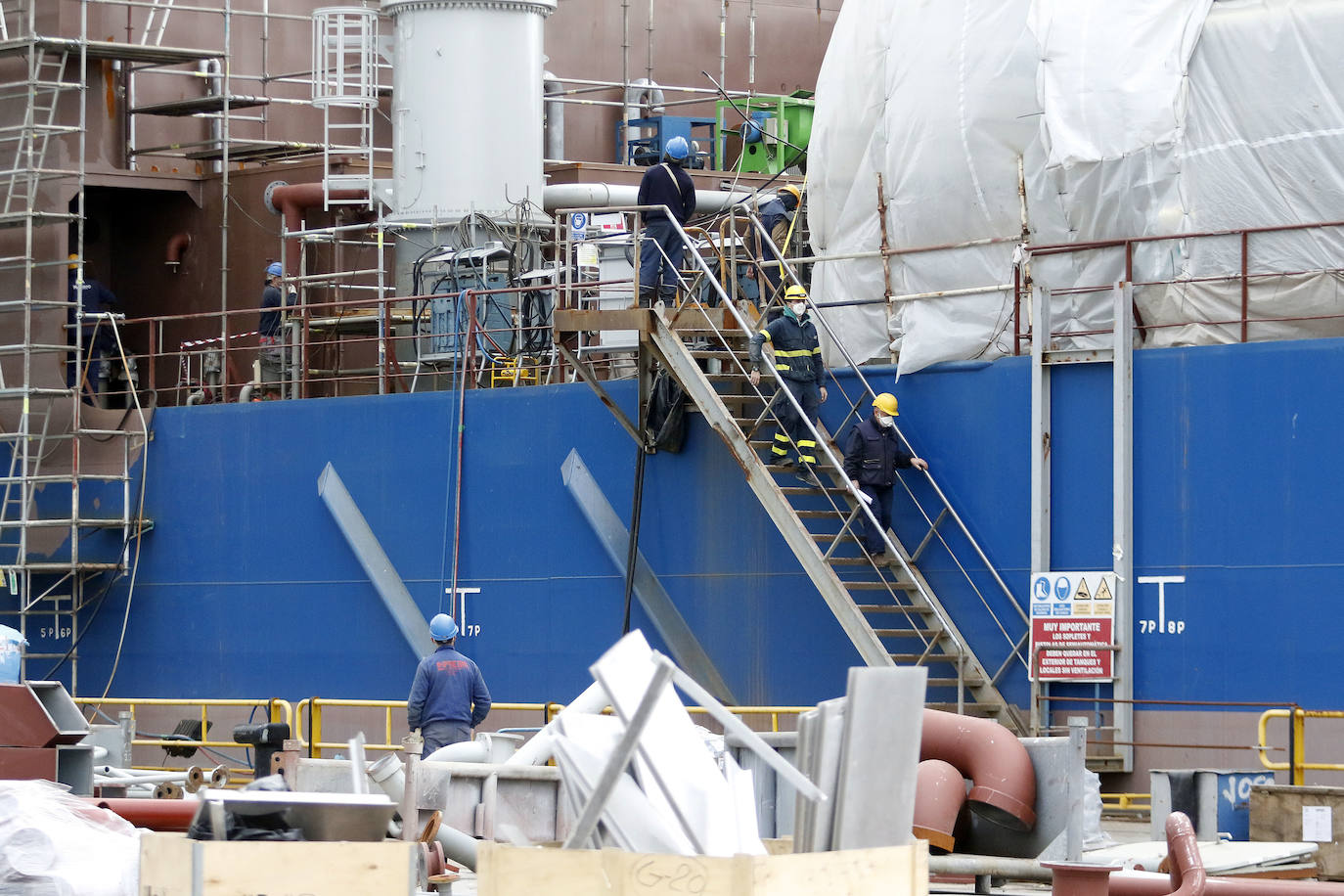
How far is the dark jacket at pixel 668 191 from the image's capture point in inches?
703

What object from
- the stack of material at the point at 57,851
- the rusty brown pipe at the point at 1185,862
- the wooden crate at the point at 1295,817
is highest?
the rusty brown pipe at the point at 1185,862

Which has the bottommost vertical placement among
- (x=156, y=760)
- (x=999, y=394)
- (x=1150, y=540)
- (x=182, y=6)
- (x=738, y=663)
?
(x=156, y=760)

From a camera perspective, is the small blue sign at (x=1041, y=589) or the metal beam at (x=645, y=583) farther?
the metal beam at (x=645, y=583)

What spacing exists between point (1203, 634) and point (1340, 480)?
142 cm

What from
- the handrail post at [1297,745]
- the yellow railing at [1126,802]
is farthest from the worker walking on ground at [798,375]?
the handrail post at [1297,745]

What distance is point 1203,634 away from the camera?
587 inches

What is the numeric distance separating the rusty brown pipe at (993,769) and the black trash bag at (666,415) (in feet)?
20.8

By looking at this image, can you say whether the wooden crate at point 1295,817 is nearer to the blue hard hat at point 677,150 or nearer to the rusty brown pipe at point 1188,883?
the rusty brown pipe at point 1188,883

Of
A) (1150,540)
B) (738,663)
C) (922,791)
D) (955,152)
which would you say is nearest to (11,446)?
(738,663)

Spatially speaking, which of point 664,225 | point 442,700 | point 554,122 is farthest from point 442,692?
point 554,122

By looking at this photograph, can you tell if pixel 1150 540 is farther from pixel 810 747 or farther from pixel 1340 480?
pixel 810 747

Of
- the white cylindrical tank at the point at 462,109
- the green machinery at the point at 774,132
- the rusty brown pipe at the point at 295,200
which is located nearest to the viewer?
the white cylindrical tank at the point at 462,109

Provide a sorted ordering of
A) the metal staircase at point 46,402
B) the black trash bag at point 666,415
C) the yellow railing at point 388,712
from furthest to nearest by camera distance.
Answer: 1. the metal staircase at point 46,402
2. the black trash bag at point 666,415
3. the yellow railing at point 388,712

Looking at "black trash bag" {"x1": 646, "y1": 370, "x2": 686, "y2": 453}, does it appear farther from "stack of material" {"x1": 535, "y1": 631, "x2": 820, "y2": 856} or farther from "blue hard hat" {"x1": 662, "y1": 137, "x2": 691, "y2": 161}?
"stack of material" {"x1": 535, "y1": 631, "x2": 820, "y2": 856}
